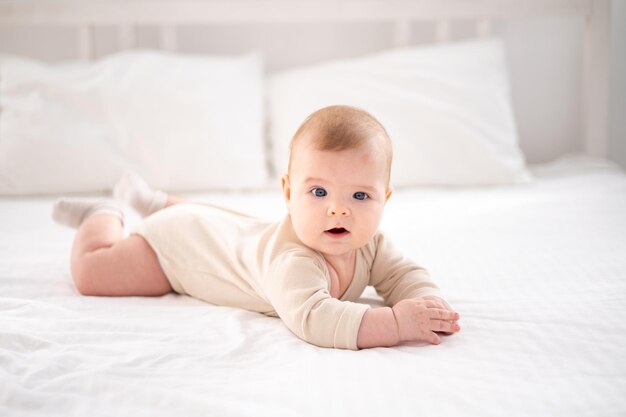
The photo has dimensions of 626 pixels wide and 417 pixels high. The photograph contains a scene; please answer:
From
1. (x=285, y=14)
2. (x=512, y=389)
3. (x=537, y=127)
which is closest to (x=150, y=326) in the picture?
(x=512, y=389)

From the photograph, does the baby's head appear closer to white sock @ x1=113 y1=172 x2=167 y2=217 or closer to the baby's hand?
the baby's hand

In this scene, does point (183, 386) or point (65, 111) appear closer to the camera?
point (183, 386)

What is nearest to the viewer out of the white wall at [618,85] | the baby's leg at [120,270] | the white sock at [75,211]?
the baby's leg at [120,270]

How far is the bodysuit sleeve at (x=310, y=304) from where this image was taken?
2.91ft

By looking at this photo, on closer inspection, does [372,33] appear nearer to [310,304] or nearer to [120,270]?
[120,270]

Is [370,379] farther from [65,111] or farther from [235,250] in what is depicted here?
[65,111]

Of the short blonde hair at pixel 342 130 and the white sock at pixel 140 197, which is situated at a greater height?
the short blonde hair at pixel 342 130

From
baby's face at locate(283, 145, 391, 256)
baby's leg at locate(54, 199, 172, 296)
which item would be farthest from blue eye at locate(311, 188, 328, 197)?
baby's leg at locate(54, 199, 172, 296)

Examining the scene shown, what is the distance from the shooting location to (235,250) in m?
1.10

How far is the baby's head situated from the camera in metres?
0.92

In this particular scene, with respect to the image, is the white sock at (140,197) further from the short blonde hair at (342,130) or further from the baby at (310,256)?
the short blonde hair at (342,130)

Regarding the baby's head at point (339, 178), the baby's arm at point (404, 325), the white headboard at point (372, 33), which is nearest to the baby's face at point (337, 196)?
the baby's head at point (339, 178)

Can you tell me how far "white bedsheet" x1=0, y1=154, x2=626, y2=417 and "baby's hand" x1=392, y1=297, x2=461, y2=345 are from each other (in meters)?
0.01

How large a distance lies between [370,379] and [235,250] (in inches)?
15.1
